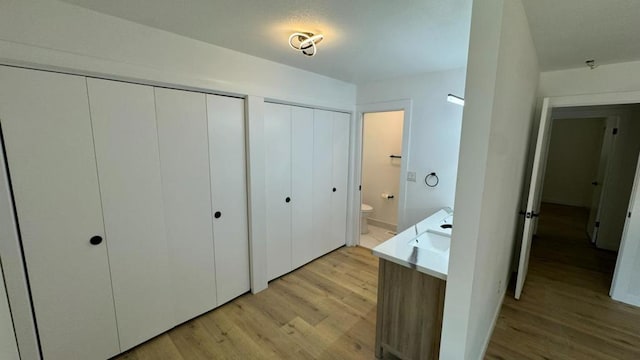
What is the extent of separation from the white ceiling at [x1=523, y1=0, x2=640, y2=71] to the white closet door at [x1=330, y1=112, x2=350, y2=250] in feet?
6.70

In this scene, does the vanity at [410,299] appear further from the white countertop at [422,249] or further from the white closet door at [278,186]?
the white closet door at [278,186]

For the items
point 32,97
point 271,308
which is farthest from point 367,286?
point 32,97

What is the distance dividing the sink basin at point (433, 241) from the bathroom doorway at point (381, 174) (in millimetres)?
2010

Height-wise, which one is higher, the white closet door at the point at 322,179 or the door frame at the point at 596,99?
the door frame at the point at 596,99

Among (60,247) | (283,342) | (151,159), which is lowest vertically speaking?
(283,342)

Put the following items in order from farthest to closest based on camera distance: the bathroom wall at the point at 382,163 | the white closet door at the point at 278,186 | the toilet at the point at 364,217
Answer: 1. the bathroom wall at the point at 382,163
2. the toilet at the point at 364,217
3. the white closet door at the point at 278,186

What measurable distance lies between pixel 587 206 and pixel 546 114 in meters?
6.11

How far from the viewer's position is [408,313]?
64.8 inches

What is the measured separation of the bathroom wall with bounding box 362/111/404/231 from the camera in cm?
436

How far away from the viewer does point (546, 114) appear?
2268 millimetres

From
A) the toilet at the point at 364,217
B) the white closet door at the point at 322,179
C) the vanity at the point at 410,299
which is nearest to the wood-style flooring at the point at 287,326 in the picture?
the vanity at the point at 410,299

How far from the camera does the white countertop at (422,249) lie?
1.51 meters

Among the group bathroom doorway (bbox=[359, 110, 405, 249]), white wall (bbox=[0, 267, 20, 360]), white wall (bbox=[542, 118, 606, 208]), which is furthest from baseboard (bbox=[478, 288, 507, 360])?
white wall (bbox=[542, 118, 606, 208])

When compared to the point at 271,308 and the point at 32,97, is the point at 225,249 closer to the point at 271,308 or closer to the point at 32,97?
the point at 271,308
